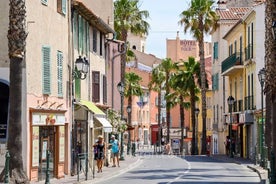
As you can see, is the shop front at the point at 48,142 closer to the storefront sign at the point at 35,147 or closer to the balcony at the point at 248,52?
the storefront sign at the point at 35,147

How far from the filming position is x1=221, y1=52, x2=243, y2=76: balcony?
62188mm

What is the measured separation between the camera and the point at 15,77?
23078 mm

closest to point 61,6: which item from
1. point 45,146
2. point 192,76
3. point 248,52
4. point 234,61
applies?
point 45,146

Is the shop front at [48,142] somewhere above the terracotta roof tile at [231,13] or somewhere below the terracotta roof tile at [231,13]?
below

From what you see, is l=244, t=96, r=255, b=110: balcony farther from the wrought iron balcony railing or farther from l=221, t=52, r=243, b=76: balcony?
the wrought iron balcony railing

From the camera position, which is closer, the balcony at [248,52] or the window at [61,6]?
the window at [61,6]

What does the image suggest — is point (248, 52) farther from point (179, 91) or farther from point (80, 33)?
point (179, 91)

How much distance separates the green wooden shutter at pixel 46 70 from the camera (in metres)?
29.0

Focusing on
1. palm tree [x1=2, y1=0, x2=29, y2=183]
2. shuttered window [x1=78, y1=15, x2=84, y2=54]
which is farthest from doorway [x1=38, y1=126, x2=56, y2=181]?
shuttered window [x1=78, y1=15, x2=84, y2=54]

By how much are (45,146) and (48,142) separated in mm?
804

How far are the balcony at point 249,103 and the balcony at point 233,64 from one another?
3.44m

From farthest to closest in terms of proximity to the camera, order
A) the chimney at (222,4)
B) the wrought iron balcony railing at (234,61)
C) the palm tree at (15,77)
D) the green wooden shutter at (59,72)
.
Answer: the chimney at (222,4), the wrought iron balcony railing at (234,61), the green wooden shutter at (59,72), the palm tree at (15,77)

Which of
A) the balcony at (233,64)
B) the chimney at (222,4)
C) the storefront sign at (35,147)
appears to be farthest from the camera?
the chimney at (222,4)

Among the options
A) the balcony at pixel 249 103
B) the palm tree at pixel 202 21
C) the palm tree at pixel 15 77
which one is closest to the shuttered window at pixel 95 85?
the palm tree at pixel 15 77
